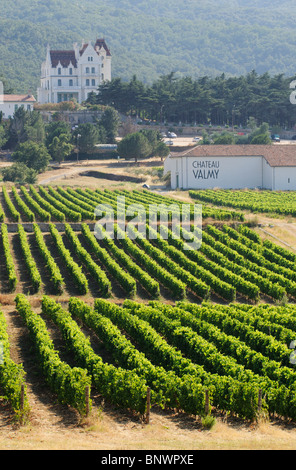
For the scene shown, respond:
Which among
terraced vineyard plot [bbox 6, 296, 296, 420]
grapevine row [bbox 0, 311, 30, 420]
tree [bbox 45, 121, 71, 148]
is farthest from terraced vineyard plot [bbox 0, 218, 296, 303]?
tree [bbox 45, 121, 71, 148]

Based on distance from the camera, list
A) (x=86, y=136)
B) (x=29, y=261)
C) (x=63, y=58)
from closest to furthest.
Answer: (x=29, y=261), (x=86, y=136), (x=63, y=58)

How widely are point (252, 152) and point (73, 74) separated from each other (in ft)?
186

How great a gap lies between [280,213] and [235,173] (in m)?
18.9

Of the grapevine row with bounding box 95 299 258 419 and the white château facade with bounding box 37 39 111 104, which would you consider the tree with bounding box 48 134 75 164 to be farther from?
the grapevine row with bounding box 95 299 258 419

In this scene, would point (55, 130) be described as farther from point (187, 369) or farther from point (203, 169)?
point (187, 369)

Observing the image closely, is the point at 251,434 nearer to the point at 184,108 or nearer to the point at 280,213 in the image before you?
the point at 280,213

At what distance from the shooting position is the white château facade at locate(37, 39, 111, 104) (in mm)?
120812

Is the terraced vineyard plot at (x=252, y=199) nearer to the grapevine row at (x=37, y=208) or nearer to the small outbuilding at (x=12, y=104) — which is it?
the grapevine row at (x=37, y=208)

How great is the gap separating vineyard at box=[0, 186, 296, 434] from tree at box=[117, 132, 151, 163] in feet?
94.4

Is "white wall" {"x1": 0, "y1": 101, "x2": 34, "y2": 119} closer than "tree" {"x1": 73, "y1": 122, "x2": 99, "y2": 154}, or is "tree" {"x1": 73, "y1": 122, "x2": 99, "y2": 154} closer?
"tree" {"x1": 73, "y1": 122, "x2": 99, "y2": 154}

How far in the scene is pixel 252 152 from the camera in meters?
73.5

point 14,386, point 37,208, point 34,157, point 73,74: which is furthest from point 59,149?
point 14,386

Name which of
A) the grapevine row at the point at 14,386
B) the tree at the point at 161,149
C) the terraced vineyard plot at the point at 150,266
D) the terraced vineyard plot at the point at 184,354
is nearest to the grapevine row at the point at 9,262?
the terraced vineyard plot at the point at 150,266

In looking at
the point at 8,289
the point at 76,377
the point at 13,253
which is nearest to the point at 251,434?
the point at 76,377
